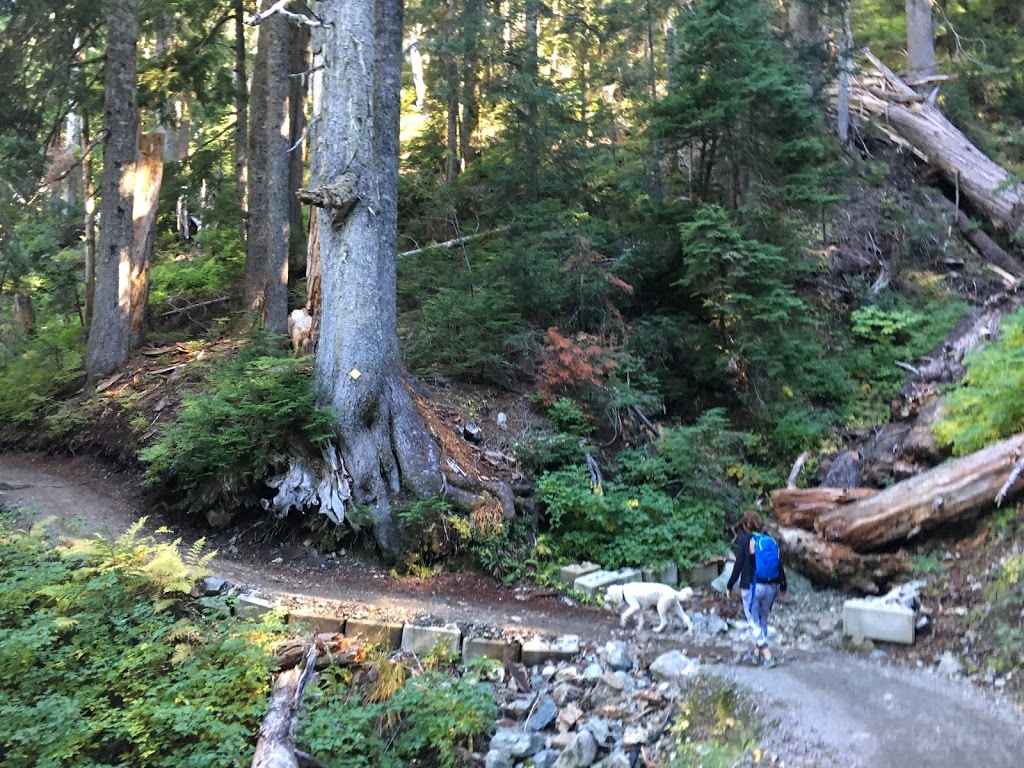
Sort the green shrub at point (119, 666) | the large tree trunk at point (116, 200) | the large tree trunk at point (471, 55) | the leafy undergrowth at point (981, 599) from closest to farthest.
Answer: the green shrub at point (119, 666) < the leafy undergrowth at point (981, 599) < the large tree trunk at point (471, 55) < the large tree trunk at point (116, 200)

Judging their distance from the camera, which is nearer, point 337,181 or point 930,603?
point 930,603

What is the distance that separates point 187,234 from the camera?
21031 mm

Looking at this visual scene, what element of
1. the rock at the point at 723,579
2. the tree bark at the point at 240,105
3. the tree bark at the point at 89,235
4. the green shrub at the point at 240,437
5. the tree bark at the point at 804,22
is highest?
the tree bark at the point at 804,22

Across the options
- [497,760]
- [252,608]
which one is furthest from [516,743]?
[252,608]

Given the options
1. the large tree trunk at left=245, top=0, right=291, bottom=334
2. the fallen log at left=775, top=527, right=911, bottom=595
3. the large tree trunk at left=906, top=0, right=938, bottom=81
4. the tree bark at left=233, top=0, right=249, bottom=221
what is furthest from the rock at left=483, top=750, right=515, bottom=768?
the large tree trunk at left=906, top=0, right=938, bottom=81

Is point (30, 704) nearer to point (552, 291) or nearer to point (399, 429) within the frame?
point (399, 429)

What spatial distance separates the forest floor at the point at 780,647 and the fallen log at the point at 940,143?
36.7 ft

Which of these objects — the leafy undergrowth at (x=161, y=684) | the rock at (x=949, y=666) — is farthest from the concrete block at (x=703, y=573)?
the leafy undergrowth at (x=161, y=684)

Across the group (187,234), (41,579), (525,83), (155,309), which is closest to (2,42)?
(155,309)

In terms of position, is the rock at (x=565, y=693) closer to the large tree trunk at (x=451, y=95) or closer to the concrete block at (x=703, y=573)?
the concrete block at (x=703, y=573)

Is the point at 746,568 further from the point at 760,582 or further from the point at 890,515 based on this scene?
the point at 890,515

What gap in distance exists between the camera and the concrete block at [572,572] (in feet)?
28.2

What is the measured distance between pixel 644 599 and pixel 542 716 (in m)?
2.50

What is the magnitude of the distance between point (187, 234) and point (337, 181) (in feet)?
48.3
